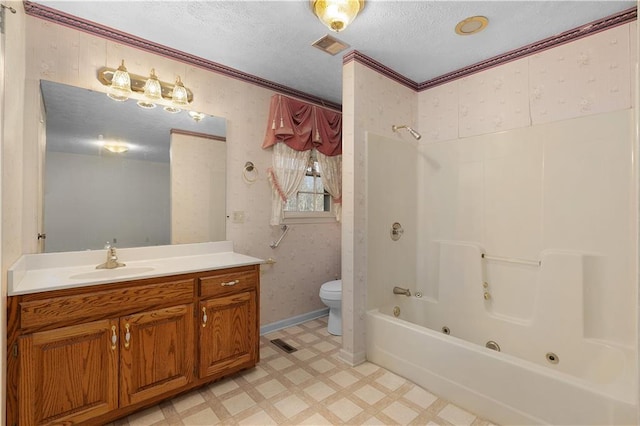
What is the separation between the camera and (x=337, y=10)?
1.64m

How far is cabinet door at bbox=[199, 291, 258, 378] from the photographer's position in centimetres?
188

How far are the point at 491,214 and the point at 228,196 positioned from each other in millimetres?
2149

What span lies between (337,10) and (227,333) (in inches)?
81.5

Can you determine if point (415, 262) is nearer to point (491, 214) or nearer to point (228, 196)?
point (491, 214)

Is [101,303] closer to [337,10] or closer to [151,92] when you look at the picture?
[151,92]

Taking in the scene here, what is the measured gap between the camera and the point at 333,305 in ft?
9.05

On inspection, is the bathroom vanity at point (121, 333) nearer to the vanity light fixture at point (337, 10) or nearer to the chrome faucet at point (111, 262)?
the chrome faucet at point (111, 262)

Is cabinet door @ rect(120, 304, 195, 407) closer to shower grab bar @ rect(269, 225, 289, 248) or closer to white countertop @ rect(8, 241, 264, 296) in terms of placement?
white countertop @ rect(8, 241, 264, 296)

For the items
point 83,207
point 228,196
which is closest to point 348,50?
point 228,196

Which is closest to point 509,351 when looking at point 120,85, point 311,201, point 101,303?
point 311,201

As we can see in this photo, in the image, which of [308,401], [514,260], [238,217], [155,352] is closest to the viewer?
[155,352]

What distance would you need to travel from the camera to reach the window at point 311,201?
10.0 ft

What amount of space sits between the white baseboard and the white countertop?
2.79 ft

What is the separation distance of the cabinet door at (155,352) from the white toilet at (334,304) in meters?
1.27
